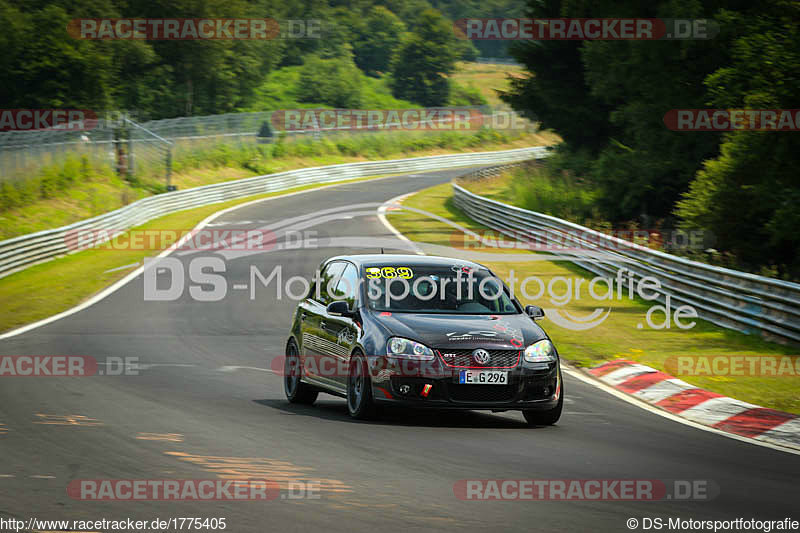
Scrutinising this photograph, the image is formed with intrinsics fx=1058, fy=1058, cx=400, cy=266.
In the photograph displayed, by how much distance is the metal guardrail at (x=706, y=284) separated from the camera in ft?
54.7

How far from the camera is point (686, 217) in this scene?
2603cm

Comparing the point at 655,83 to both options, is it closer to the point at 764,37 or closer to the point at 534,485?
the point at 764,37

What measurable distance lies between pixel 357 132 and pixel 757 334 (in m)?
59.4

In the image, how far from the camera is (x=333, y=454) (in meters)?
8.21

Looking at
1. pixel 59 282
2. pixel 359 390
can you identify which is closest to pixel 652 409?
pixel 359 390

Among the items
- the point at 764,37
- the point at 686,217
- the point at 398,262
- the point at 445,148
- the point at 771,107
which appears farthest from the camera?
the point at 445,148

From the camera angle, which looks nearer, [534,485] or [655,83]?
[534,485]

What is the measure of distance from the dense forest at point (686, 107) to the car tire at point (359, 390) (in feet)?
39.1

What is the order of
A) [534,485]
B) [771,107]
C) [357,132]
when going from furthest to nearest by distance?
[357,132] < [771,107] < [534,485]

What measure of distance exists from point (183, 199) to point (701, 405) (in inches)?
1444

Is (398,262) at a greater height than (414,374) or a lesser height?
greater

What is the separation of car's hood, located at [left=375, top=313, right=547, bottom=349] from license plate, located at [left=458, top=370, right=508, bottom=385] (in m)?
0.23

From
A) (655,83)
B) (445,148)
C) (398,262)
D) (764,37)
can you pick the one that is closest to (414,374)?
(398,262)
